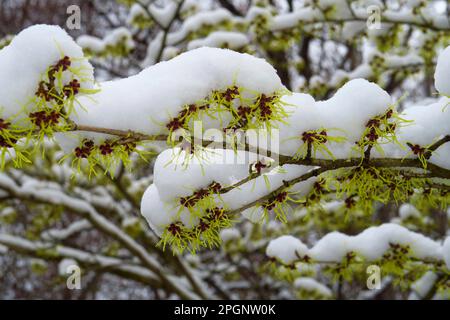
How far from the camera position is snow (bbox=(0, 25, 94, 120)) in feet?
4.26

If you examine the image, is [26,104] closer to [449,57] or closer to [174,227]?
[174,227]

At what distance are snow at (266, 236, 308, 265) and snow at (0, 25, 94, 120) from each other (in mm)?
→ 1491

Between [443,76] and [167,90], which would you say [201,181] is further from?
[443,76]

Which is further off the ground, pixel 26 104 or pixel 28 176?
pixel 28 176

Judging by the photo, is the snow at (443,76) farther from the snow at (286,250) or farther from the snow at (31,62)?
the snow at (286,250)

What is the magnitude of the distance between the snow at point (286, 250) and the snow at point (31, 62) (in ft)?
4.89

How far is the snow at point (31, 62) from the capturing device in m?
1.30

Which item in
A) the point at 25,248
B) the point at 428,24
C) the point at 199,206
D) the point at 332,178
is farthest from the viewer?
the point at 25,248

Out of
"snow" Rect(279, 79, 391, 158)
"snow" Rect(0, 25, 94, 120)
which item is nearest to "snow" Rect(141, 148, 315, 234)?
"snow" Rect(279, 79, 391, 158)

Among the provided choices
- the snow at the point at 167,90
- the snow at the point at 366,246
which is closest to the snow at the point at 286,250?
the snow at the point at 366,246

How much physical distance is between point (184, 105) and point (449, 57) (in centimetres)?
83

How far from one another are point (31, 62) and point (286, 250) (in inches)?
65.6

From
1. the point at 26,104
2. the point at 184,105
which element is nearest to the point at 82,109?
the point at 26,104
